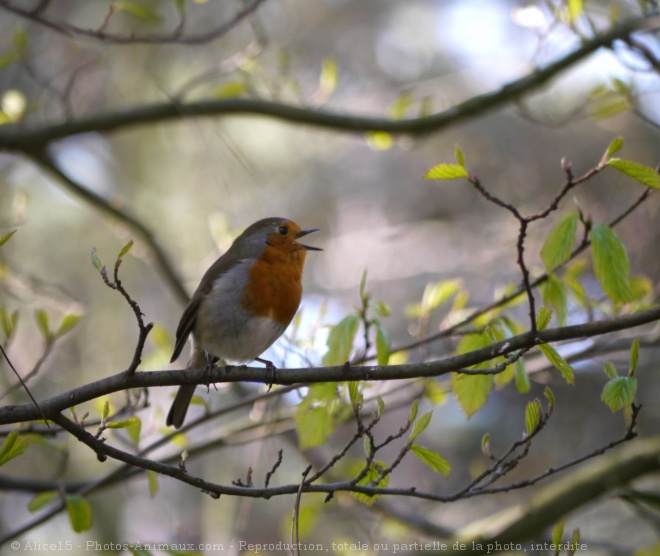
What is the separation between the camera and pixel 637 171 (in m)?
2.34

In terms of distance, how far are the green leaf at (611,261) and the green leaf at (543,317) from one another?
0.29 meters

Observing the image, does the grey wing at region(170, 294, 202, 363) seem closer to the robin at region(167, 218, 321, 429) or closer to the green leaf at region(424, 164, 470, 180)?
the robin at region(167, 218, 321, 429)

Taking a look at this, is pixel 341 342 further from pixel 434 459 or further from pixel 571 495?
pixel 571 495

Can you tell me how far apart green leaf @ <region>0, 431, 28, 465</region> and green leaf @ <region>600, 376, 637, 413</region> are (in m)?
1.74

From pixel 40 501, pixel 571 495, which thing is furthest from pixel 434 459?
pixel 571 495

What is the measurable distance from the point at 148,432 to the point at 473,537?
1.82 m

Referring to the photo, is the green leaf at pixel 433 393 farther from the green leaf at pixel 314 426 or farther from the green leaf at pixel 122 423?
the green leaf at pixel 122 423

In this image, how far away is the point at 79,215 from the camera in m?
7.39

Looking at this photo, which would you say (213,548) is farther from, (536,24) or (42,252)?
(536,24)

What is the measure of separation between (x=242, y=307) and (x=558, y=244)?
1675mm

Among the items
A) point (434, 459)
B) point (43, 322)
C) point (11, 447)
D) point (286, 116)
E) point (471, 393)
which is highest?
point (286, 116)

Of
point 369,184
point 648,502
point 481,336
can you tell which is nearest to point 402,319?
point 369,184

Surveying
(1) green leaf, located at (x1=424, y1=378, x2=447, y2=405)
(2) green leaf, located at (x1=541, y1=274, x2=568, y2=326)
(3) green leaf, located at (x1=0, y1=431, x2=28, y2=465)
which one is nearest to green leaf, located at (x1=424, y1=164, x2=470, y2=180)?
(2) green leaf, located at (x1=541, y1=274, x2=568, y2=326)

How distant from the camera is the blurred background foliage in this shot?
674 centimetres
